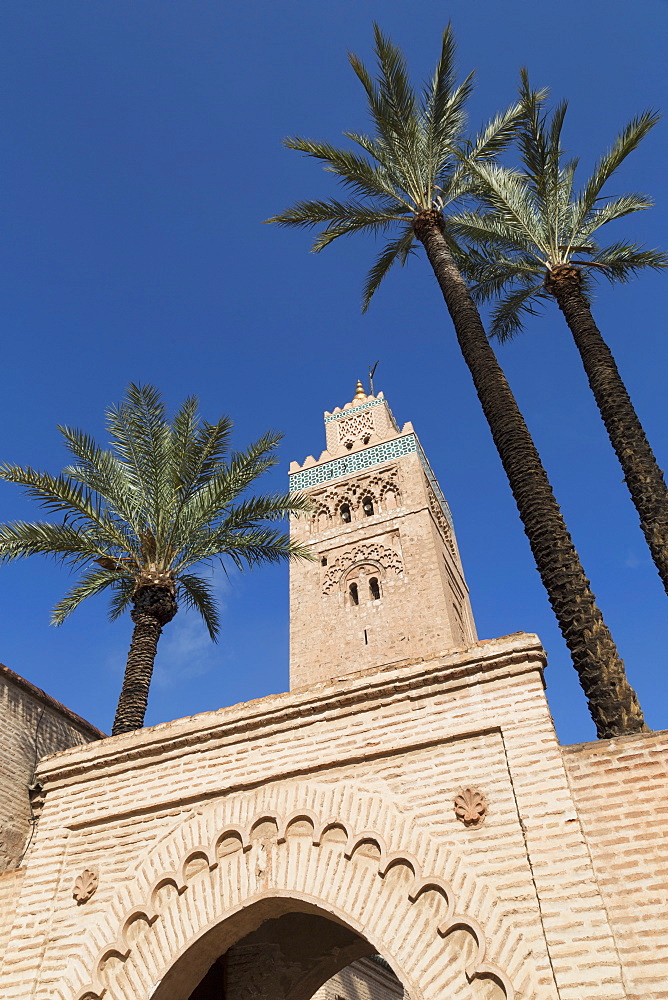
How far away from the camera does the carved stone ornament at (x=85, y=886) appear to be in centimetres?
580

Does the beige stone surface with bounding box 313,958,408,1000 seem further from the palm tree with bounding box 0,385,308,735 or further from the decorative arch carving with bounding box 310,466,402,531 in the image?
the decorative arch carving with bounding box 310,466,402,531

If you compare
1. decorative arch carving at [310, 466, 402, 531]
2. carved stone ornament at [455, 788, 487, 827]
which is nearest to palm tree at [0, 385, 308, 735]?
carved stone ornament at [455, 788, 487, 827]

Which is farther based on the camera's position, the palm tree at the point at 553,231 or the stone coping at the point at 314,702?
the palm tree at the point at 553,231

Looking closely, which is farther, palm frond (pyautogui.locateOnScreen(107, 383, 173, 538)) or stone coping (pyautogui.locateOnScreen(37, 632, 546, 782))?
palm frond (pyautogui.locateOnScreen(107, 383, 173, 538))

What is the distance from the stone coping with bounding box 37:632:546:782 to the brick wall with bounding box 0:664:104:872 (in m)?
2.59

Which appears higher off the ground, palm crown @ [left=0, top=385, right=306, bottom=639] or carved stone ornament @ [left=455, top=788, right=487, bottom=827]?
palm crown @ [left=0, top=385, right=306, bottom=639]

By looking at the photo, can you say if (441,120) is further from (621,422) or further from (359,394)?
(359,394)

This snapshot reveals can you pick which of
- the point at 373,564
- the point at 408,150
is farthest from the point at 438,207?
the point at 373,564

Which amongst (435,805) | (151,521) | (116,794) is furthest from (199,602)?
(435,805)

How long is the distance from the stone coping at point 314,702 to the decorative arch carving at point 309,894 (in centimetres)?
60

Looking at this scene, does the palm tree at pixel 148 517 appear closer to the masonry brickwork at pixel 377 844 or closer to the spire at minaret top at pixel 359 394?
the masonry brickwork at pixel 377 844

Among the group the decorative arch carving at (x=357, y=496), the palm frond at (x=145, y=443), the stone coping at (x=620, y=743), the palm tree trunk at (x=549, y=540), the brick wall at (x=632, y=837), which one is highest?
the decorative arch carving at (x=357, y=496)

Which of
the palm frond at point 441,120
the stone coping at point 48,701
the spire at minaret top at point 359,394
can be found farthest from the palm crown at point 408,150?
the spire at minaret top at point 359,394

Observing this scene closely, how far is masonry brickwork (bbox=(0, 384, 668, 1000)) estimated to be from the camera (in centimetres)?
444
